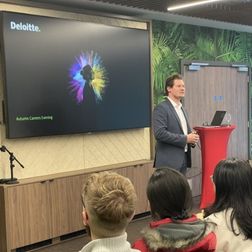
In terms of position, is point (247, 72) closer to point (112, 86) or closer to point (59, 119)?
point (112, 86)

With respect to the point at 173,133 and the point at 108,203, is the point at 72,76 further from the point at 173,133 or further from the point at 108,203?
the point at 108,203

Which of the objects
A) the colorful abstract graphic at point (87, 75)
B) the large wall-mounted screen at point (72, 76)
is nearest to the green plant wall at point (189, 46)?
the large wall-mounted screen at point (72, 76)

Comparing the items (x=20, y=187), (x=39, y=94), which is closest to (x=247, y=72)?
(x=39, y=94)

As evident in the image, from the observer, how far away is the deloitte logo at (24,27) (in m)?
4.02

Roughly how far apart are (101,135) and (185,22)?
2.10m

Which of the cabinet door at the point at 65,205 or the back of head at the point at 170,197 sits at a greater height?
the back of head at the point at 170,197

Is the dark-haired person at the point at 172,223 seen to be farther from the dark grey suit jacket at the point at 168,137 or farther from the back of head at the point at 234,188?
the dark grey suit jacket at the point at 168,137

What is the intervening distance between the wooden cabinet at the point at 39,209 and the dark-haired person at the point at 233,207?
86.2 inches

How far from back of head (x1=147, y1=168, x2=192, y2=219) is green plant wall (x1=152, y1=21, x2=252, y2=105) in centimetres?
381

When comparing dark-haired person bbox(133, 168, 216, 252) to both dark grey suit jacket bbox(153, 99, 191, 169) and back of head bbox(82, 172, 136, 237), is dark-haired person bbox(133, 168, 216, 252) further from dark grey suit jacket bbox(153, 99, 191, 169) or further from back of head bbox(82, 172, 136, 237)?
dark grey suit jacket bbox(153, 99, 191, 169)

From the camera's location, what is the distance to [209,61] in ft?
20.7

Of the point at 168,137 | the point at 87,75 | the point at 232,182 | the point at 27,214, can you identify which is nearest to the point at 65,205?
the point at 27,214

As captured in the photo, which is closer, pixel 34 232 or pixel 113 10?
pixel 34 232

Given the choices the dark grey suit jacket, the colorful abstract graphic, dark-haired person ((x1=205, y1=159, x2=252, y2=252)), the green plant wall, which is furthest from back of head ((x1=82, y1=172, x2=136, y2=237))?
the green plant wall
